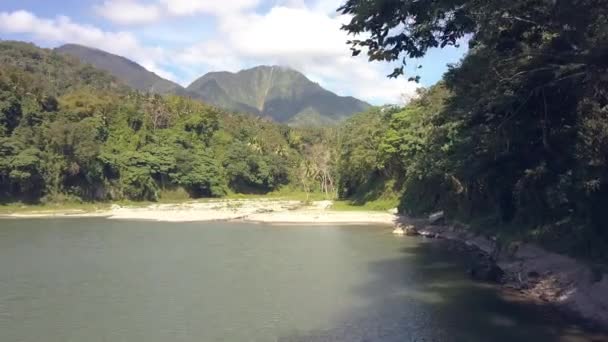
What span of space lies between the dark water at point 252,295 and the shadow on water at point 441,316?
46 mm

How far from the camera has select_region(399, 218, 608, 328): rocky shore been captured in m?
18.1

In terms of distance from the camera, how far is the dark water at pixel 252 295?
1709 centimetres

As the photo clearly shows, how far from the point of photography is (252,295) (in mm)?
22203

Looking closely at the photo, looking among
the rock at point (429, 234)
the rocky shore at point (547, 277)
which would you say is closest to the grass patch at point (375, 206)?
the rock at point (429, 234)

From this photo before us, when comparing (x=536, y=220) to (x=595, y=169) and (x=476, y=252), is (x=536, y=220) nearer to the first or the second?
(x=476, y=252)

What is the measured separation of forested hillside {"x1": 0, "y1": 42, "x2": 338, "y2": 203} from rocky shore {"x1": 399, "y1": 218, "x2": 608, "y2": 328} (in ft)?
203

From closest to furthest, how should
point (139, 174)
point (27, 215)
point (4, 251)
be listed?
point (4, 251), point (27, 215), point (139, 174)

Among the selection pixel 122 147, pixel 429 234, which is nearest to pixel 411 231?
pixel 429 234

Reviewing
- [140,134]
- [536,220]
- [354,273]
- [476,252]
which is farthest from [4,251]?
[140,134]

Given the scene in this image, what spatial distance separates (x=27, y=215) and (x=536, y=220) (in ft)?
189

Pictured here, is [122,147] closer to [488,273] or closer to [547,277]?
[488,273]

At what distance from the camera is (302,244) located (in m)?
38.2

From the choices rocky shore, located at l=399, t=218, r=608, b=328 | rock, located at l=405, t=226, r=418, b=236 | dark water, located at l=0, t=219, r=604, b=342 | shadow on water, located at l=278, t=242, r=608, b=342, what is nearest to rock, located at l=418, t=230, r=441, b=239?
rock, located at l=405, t=226, r=418, b=236

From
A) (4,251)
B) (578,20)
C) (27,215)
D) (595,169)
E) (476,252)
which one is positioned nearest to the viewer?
(578,20)
